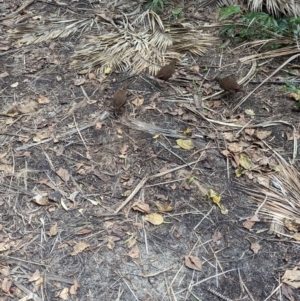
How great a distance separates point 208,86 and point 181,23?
1029mm

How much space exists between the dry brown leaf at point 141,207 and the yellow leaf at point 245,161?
0.90 m

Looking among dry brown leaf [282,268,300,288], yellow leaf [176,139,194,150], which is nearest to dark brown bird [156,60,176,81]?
yellow leaf [176,139,194,150]

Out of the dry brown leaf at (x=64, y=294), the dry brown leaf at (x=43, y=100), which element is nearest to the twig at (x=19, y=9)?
the dry brown leaf at (x=43, y=100)

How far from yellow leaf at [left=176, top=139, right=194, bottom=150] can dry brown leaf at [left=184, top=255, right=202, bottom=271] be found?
41.1 inches

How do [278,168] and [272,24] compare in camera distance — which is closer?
[278,168]

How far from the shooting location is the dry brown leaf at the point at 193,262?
3.06 m

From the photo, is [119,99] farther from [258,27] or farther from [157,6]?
[258,27]

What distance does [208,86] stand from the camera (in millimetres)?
4395

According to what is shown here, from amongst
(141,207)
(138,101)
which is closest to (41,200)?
(141,207)

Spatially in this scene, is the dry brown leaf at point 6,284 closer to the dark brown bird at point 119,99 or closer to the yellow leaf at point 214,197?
the yellow leaf at point 214,197

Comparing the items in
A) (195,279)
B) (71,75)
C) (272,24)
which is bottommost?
(195,279)

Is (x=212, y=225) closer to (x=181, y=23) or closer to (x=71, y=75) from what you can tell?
(x=71, y=75)

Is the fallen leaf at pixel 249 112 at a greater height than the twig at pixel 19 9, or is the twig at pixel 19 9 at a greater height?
the twig at pixel 19 9

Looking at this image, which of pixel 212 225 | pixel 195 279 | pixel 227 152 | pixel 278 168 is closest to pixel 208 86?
pixel 227 152
